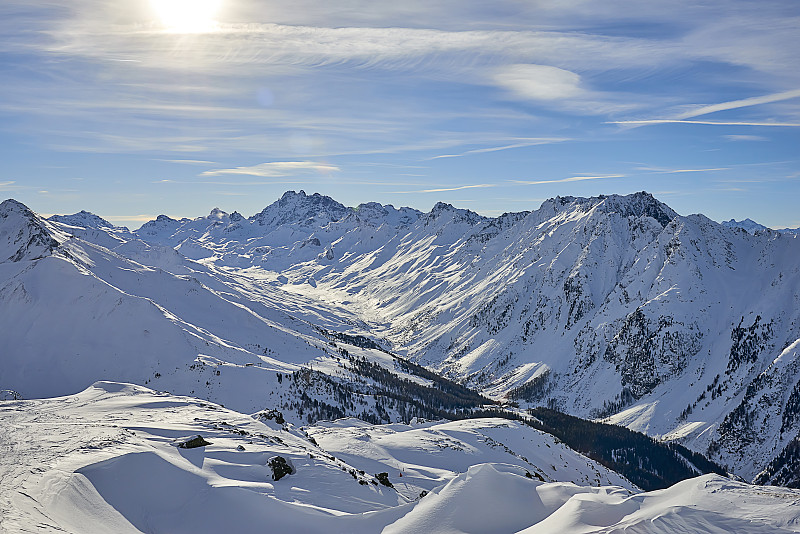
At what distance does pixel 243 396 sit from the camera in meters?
154

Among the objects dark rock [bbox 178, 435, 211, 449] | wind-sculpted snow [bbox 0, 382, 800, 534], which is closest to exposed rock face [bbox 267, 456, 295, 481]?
wind-sculpted snow [bbox 0, 382, 800, 534]

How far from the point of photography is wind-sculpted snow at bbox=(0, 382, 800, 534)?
89.7 ft

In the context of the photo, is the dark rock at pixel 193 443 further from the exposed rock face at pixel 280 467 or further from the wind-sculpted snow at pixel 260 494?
the exposed rock face at pixel 280 467

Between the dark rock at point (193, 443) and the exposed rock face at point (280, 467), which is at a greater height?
the dark rock at point (193, 443)

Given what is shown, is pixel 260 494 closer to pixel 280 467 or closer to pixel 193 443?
pixel 280 467

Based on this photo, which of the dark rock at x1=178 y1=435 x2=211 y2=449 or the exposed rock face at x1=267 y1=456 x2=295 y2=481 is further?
the dark rock at x1=178 y1=435 x2=211 y2=449

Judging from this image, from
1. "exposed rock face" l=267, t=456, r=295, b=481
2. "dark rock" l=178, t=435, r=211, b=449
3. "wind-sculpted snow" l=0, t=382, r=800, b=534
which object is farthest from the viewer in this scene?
"dark rock" l=178, t=435, r=211, b=449

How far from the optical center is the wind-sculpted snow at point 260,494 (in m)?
27.3

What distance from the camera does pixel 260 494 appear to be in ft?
130

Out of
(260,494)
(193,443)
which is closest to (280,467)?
(260,494)

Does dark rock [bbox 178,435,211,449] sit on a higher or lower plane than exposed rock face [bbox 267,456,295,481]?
higher

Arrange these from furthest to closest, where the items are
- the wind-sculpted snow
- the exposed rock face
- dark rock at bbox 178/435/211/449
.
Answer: dark rock at bbox 178/435/211/449
the exposed rock face
the wind-sculpted snow

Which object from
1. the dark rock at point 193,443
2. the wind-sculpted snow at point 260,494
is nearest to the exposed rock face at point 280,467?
the wind-sculpted snow at point 260,494

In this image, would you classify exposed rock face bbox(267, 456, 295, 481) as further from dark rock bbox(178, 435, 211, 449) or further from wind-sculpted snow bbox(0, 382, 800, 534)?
dark rock bbox(178, 435, 211, 449)
